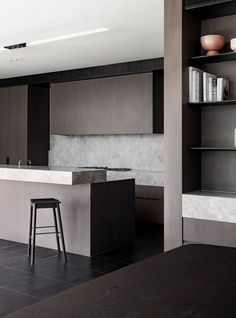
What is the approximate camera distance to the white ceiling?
4.25 metres

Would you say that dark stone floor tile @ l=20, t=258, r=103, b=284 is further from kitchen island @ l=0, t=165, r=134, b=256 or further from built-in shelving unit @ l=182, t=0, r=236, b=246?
built-in shelving unit @ l=182, t=0, r=236, b=246

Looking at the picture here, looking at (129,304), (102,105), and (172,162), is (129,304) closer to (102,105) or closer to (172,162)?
(172,162)

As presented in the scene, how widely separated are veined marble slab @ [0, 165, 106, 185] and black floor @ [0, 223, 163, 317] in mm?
906

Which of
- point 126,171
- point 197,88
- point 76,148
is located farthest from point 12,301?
point 76,148

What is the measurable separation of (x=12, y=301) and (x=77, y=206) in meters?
1.73

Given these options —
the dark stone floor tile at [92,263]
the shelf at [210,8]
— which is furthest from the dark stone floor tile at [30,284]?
the shelf at [210,8]

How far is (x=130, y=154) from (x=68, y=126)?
4.53 feet

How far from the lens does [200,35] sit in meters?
3.90

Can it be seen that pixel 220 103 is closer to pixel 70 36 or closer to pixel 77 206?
pixel 77 206

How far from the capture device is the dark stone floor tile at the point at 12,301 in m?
3.17

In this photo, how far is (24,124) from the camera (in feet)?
27.6

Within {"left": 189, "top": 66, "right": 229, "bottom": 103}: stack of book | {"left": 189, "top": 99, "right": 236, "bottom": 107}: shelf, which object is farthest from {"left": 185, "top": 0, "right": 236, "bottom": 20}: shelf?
{"left": 189, "top": 99, "right": 236, "bottom": 107}: shelf

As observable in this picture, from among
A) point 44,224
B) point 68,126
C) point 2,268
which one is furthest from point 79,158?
point 2,268

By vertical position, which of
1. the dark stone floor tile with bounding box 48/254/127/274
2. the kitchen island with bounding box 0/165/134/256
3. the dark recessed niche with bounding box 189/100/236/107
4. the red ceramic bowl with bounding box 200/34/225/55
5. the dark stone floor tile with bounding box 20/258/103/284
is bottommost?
the dark stone floor tile with bounding box 48/254/127/274
